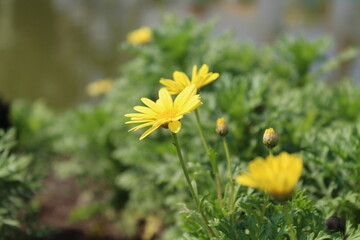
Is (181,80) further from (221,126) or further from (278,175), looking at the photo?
(278,175)

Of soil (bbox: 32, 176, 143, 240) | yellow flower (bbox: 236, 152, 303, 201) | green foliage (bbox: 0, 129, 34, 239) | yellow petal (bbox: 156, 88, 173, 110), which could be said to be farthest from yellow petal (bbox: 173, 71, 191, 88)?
soil (bbox: 32, 176, 143, 240)

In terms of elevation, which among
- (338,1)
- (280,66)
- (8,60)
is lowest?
(280,66)

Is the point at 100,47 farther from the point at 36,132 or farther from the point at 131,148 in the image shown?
the point at 131,148

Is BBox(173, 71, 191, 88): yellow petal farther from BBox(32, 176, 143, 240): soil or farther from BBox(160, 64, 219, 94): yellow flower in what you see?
BBox(32, 176, 143, 240): soil

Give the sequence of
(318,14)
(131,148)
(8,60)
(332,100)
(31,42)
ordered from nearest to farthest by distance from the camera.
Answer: (332,100) < (131,148) < (8,60) < (31,42) < (318,14)

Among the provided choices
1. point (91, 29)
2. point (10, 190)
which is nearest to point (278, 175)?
point (10, 190)

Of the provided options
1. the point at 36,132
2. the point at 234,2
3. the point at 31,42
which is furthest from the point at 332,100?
the point at 234,2

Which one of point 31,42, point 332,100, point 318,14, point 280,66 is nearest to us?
point 332,100
